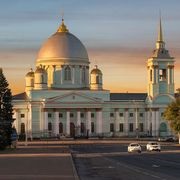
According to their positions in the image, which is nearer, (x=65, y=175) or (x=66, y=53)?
(x=65, y=175)

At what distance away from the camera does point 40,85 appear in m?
158

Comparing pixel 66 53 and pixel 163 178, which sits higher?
pixel 66 53

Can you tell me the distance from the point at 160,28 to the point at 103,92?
60.2ft

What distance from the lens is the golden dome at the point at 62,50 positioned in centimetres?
16125

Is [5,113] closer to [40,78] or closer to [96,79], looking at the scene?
[40,78]

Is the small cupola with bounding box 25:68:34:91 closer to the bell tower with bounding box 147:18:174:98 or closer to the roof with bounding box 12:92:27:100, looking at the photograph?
the roof with bounding box 12:92:27:100

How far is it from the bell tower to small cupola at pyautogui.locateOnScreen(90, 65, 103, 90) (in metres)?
10.1

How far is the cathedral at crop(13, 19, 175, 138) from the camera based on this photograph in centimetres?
15550

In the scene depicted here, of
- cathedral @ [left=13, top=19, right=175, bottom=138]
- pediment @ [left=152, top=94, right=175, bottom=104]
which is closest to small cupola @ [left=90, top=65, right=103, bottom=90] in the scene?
cathedral @ [left=13, top=19, right=175, bottom=138]

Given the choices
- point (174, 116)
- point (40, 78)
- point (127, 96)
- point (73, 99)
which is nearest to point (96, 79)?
point (127, 96)

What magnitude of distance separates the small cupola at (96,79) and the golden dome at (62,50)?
3.13 meters

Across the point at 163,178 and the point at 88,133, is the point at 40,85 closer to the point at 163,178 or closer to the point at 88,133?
the point at 88,133

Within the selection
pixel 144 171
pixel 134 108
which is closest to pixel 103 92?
pixel 134 108

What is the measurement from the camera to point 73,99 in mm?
155375
